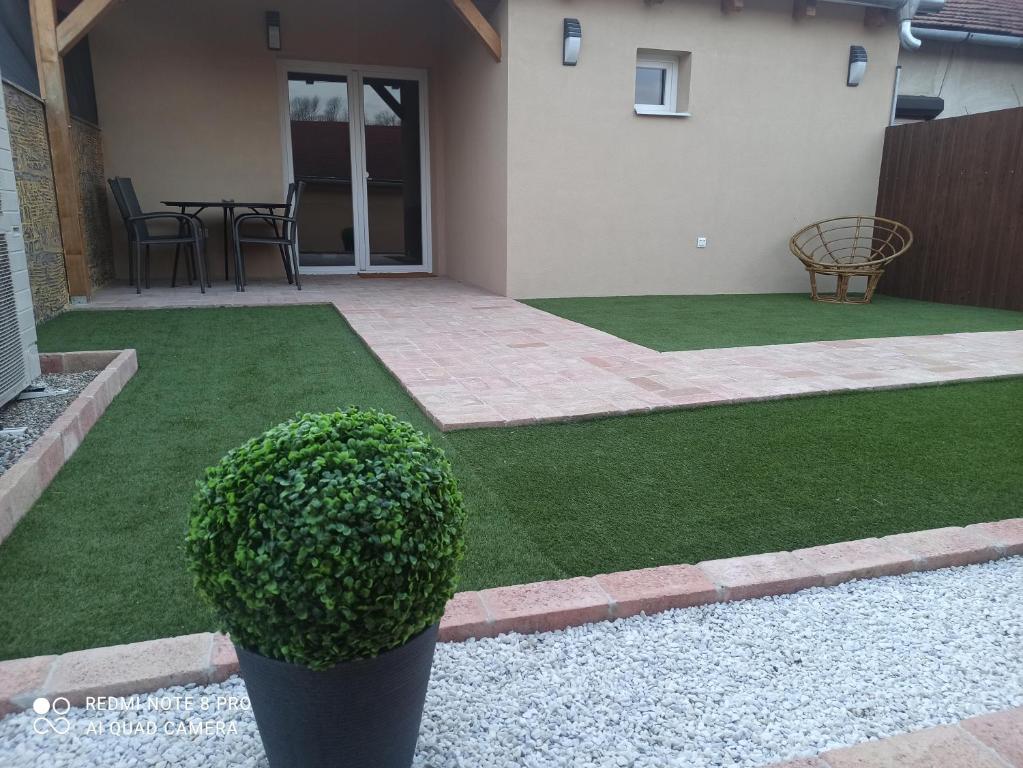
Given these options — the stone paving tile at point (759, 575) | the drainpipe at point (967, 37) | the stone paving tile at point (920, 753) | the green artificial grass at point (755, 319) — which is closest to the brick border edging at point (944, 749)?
the stone paving tile at point (920, 753)

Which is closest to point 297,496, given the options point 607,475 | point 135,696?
point 135,696

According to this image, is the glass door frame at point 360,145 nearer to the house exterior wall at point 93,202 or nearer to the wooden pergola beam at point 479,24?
the house exterior wall at point 93,202

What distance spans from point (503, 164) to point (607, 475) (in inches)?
191

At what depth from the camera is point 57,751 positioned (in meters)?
1.30

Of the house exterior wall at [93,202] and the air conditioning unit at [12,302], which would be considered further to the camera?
the house exterior wall at [93,202]

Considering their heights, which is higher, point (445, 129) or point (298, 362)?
point (445, 129)

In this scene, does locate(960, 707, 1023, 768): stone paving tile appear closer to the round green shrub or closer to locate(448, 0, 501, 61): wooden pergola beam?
the round green shrub

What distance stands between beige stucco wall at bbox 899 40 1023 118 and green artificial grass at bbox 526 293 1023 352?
3.42 meters

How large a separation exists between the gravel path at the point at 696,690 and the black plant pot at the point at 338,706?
197mm

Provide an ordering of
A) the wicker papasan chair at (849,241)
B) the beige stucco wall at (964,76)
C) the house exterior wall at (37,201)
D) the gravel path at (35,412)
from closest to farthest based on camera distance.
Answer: the gravel path at (35,412), the house exterior wall at (37,201), the wicker papasan chair at (849,241), the beige stucco wall at (964,76)

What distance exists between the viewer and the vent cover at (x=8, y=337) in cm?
288

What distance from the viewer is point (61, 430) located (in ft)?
8.36

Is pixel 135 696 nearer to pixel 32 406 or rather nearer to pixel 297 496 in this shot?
pixel 297 496

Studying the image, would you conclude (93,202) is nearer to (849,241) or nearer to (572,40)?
(572,40)
